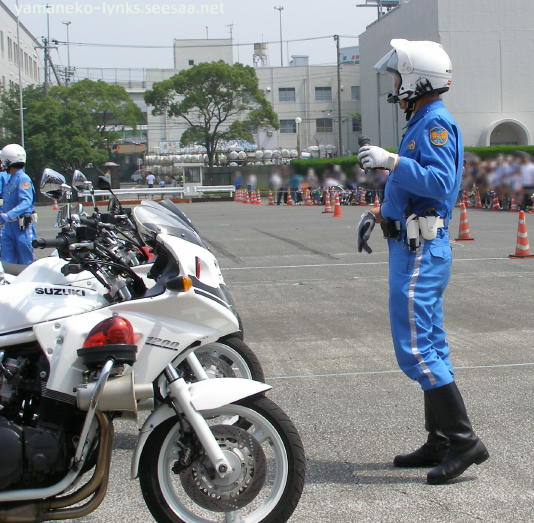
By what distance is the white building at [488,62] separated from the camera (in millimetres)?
46719

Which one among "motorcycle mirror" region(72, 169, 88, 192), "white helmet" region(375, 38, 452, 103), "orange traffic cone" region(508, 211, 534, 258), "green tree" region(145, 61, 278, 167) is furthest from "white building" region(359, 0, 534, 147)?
"white helmet" region(375, 38, 452, 103)

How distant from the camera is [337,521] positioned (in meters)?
3.52

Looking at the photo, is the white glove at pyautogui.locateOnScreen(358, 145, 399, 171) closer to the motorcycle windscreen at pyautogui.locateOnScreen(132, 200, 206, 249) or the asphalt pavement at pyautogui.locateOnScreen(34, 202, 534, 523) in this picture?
the motorcycle windscreen at pyautogui.locateOnScreen(132, 200, 206, 249)

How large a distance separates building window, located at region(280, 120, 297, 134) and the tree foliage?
22943mm

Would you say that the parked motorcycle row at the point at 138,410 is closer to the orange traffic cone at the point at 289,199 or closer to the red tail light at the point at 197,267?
the red tail light at the point at 197,267

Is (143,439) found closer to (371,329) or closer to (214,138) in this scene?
(371,329)

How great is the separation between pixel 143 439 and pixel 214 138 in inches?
2426

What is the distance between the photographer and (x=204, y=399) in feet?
10.3

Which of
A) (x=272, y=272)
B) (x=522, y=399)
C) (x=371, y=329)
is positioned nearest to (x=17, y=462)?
(x=522, y=399)

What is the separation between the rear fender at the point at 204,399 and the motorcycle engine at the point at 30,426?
27 centimetres

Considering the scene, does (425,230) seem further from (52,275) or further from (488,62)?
(488,62)

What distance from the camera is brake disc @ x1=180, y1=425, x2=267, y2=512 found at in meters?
3.16

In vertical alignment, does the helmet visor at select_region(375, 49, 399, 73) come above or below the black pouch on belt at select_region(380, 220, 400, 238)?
above

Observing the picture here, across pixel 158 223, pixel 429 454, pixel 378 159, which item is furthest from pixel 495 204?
pixel 158 223
